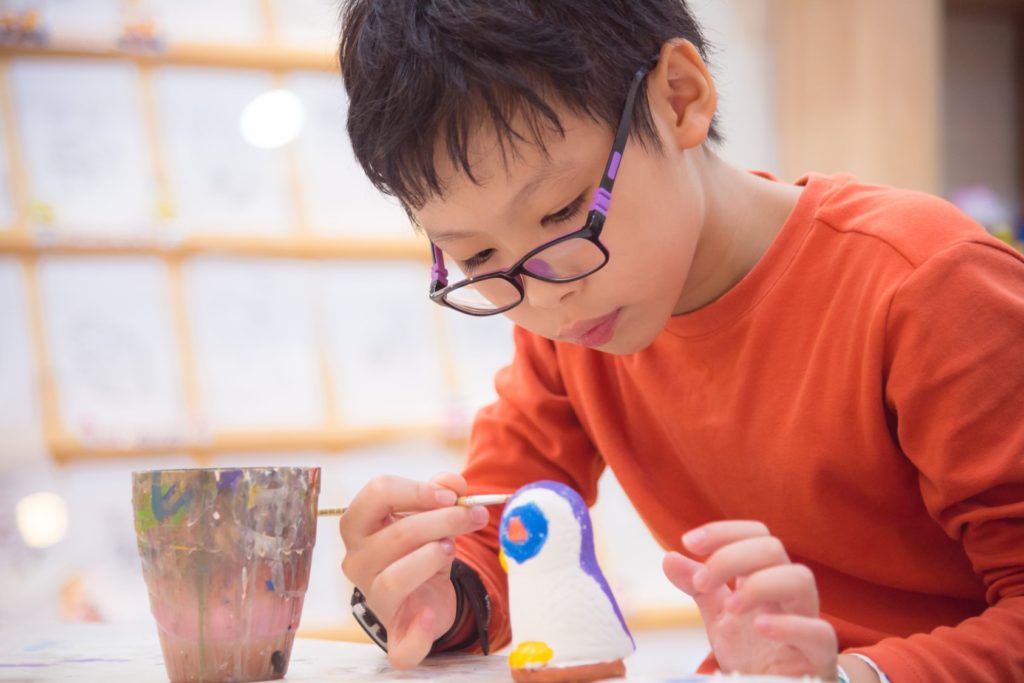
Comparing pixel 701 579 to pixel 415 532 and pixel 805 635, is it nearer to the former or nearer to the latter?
pixel 805 635

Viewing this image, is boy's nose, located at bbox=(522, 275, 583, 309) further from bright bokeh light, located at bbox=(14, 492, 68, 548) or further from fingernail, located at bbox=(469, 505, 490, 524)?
bright bokeh light, located at bbox=(14, 492, 68, 548)

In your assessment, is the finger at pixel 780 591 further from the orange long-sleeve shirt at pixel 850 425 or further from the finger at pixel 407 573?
the finger at pixel 407 573

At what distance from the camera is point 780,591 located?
2.01 feet

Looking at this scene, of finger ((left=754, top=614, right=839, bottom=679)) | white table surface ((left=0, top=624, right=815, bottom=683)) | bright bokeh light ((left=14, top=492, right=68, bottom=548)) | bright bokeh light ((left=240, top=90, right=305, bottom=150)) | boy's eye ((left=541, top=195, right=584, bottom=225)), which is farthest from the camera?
bright bokeh light ((left=240, top=90, right=305, bottom=150))

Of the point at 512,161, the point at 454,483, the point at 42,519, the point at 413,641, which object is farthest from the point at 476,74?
the point at 42,519

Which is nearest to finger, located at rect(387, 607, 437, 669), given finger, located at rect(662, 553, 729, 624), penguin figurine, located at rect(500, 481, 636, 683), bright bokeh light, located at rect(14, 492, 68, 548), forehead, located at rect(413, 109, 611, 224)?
penguin figurine, located at rect(500, 481, 636, 683)

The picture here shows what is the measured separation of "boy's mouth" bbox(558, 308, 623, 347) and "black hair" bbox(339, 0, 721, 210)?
6.0 inches

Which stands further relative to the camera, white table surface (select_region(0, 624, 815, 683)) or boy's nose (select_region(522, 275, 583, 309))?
boy's nose (select_region(522, 275, 583, 309))

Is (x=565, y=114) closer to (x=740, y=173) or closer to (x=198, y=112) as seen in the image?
(x=740, y=173)

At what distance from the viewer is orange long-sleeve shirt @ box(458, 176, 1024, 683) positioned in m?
0.78

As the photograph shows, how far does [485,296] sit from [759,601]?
1.39ft

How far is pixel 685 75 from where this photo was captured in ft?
3.02

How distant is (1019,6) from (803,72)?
729mm

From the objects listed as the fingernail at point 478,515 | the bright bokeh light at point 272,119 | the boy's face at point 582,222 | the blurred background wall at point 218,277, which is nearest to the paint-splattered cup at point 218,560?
the fingernail at point 478,515
